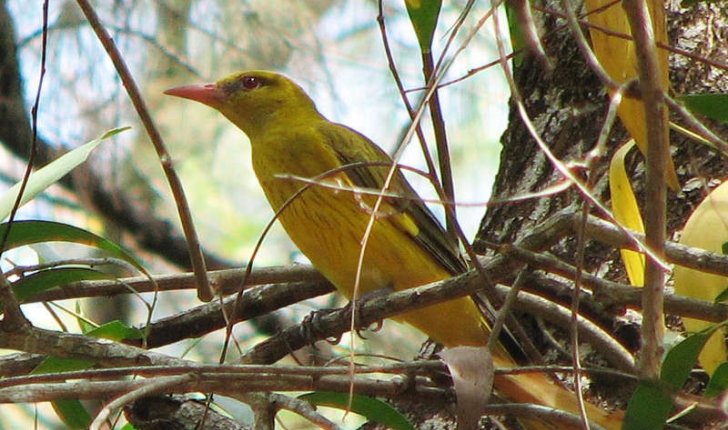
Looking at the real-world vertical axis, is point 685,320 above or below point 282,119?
below

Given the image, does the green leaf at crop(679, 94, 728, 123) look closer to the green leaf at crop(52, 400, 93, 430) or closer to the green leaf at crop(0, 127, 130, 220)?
the green leaf at crop(0, 127, 130, 220)

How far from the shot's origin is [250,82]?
4.09 meters

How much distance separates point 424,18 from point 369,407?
80 cm

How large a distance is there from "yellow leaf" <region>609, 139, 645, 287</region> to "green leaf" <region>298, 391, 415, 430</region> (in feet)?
1.96

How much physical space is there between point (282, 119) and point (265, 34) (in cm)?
127

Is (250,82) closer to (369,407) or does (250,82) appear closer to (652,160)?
(369,407)

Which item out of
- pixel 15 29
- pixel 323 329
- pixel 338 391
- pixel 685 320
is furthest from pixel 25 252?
pixel 685 320

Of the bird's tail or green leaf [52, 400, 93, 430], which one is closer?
the bird's tail

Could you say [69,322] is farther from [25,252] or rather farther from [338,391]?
[338,391]

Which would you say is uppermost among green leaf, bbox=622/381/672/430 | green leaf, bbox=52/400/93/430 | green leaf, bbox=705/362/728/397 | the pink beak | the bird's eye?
the bird's eye

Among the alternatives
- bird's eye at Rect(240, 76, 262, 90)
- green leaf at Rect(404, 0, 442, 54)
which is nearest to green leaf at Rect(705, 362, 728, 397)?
green leaf at Rect(404, 0, 442, 54)

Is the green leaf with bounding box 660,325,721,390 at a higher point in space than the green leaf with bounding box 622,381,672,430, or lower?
higher

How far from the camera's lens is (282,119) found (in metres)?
3.94

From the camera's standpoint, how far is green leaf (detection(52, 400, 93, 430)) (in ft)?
8.35
